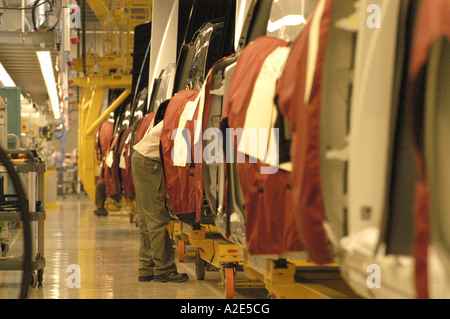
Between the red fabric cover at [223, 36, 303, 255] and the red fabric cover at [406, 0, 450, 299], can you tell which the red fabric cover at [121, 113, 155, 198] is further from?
the red fabric cover at [406, 0, 450, 299]

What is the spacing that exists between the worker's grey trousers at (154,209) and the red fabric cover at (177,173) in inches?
20.5

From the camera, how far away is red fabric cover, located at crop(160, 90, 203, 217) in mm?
5078

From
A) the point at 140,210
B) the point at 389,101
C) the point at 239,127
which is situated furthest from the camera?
the point at 140,210

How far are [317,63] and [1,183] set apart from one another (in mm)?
5436

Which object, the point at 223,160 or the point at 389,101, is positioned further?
the point at 223,160

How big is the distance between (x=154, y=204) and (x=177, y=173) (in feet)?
2.43

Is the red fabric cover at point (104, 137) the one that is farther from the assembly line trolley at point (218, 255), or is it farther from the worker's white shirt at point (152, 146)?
the worker's white shirt at point (152, 146)

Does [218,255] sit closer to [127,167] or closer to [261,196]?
[261,196]

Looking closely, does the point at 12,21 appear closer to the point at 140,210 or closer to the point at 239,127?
the point at 140,210

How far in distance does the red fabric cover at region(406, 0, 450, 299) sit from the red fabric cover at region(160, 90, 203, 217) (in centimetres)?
334

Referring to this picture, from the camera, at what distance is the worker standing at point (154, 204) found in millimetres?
→ 5812

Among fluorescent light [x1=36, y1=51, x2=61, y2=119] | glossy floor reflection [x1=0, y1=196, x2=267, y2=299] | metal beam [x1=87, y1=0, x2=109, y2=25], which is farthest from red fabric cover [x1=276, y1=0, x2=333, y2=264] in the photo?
metal beam [x1=87, y1=0, x2=109, y2=25]
